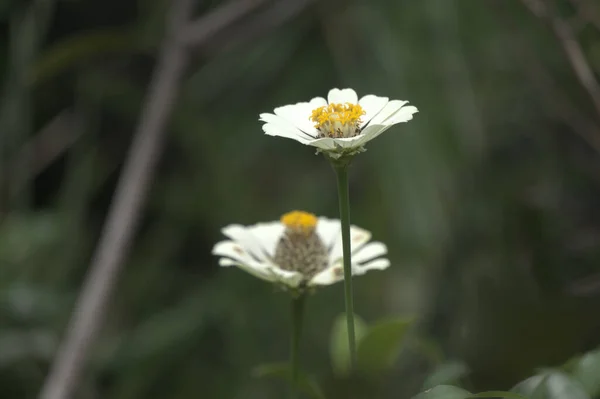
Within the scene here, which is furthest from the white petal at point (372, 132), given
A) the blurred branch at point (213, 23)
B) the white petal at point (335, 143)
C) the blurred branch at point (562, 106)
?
the blurred branch at point (213, 23)

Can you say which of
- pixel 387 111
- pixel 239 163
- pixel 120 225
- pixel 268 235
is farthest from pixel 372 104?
pixel 239 163

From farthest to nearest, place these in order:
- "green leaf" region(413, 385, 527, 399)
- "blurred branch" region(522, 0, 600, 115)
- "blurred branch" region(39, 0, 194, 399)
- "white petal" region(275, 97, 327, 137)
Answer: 1. "blurred branch" region(39, 0, 194, 399)
2. "blurred branch" region(522, 0, 600, 115)
3. "white petal" region(275, 97, 327, 137)
4. "green leaf" region(413, 385, 527, 399)

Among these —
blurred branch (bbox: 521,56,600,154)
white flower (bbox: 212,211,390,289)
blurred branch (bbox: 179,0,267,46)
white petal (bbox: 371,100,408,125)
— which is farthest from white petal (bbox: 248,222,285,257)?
blurred branch (bbox: 179,0,267,46)

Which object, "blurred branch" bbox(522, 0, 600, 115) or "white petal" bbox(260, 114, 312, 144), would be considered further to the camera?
"blurred branch" bbox(522, 0, 600, 115)

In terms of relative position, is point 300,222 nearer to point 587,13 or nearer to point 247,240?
point 247,240

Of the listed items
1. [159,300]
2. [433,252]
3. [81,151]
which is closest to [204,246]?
[159,300]

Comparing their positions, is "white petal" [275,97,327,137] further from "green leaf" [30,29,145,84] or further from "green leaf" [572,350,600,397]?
"green leaf" [30,29,145,84]
